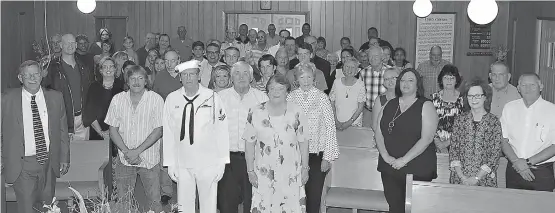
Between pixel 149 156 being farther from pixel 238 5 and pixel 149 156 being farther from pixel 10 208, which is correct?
pixel 238 5

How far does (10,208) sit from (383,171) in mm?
3497

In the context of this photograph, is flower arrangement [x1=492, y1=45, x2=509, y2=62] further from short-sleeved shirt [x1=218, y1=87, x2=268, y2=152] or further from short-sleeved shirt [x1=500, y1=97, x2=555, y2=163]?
short-sleeved shirt [x1=218, y1=87, x2=268, y2=152]

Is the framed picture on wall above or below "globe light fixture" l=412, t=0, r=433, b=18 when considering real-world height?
above

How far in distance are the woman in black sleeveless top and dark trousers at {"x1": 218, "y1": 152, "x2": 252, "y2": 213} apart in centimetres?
112

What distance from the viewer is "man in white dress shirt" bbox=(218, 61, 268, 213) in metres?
5.46

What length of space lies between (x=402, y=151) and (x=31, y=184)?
9.05 feet

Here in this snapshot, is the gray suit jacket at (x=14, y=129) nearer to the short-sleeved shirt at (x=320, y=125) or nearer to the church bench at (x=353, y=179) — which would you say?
the short-sleeved shirt at (x=320, y=125)

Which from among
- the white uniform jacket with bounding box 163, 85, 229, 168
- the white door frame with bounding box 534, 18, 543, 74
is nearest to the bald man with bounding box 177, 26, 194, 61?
the white door frame with bounding box 534, 18, 543, 74

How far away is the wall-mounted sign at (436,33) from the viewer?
45.0 ft

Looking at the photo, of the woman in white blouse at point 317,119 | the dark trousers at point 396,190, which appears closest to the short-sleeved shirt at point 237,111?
the woman in white blouse at point 317,119

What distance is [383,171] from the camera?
5223mm

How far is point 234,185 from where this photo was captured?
18.4 feet

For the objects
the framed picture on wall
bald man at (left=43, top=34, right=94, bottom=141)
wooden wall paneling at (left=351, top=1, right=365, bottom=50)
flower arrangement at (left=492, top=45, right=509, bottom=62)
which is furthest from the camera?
the framed picture on wall

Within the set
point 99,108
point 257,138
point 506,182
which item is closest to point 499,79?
point 506,182
